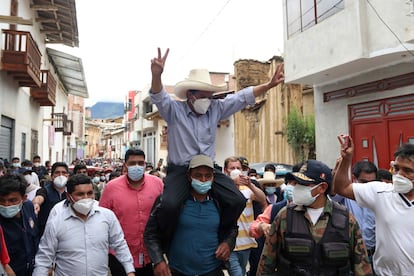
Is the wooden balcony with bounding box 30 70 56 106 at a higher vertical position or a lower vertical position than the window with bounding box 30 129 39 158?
higher

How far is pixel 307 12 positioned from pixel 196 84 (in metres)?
8.71

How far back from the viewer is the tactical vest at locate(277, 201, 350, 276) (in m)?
2.34

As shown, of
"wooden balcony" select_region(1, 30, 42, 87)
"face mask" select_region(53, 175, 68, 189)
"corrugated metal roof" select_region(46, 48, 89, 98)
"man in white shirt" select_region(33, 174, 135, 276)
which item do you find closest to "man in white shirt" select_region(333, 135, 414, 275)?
"man in white shirt" select_region(33, 174, 135, 276)

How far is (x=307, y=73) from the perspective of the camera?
33.8 ft

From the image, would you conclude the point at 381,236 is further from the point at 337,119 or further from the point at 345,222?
the point at 337,119

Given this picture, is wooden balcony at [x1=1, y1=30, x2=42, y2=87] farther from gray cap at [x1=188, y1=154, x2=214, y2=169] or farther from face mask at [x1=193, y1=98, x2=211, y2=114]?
gray cap at [x1=188, y1=154, x2=214, y2=169]

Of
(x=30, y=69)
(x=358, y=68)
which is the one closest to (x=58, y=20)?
(x=30, y=69)

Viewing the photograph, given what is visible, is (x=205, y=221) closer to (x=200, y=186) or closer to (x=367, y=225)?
(x=200, y=186)

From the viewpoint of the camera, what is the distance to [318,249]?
93.2 inches

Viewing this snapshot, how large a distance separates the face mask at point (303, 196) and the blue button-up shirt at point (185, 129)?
89cm

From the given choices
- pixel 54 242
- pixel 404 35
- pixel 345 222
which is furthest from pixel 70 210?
pixel 404 35

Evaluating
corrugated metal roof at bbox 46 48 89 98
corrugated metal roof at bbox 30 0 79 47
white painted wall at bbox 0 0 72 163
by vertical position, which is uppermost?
corrugated metal roof at bbox 30 0 79 47

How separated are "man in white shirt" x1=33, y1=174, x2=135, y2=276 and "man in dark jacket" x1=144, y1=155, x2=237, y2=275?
1.60 feet

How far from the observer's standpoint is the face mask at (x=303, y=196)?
8.32 feet
